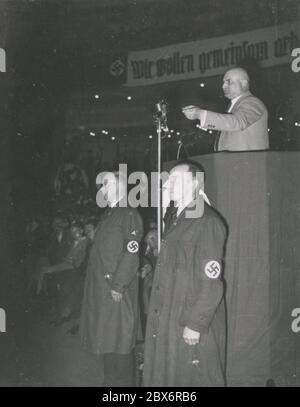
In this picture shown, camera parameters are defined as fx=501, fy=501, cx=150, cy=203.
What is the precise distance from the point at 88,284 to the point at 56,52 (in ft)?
16.1

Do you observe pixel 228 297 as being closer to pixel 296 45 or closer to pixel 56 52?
pixel 296 45

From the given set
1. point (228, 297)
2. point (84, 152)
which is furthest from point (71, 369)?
point (84, 152)

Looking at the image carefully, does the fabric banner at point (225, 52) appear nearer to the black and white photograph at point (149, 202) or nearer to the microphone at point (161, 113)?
the black and white photograph at point (149, 202)

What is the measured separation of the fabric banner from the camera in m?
5.59

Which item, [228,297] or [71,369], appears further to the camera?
[71,369]

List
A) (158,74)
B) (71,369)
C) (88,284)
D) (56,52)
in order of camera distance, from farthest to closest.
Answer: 1. (56,52)
2. (158,74)
3. (71,369)
4. (88,284)

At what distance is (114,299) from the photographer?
3.31 m

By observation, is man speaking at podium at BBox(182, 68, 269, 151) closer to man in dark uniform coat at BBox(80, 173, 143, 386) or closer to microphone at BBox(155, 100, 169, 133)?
microphone at BBox(155, 100, 169, 133)

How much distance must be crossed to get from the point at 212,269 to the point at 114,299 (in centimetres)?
101

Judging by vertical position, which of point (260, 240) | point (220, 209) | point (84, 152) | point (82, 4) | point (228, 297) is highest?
point (82, 4)

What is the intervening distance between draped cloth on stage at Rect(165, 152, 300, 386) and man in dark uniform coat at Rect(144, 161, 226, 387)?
0.39 m

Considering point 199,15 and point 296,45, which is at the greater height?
point 199,15

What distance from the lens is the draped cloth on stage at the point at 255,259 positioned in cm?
306

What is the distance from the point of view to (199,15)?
271 inches
